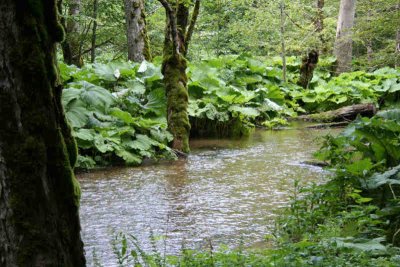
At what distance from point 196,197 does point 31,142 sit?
133 inches

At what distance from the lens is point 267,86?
41.9 ft

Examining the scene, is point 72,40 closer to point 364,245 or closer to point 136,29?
point 136,29

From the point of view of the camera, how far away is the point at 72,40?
14.3m

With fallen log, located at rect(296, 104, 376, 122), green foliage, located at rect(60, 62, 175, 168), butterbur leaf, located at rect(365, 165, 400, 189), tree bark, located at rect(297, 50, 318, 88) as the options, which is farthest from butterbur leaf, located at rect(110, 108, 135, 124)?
tree bark, located at rect(297, 50, 318, 88)

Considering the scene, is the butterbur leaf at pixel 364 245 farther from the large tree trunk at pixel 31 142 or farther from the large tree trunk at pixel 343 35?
the large tree trunk at pixel 343 35

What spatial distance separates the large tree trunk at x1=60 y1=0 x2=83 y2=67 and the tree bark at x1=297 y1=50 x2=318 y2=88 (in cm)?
623

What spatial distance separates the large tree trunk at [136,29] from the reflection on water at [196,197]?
474 cm

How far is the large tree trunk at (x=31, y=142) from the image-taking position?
83.9 inches

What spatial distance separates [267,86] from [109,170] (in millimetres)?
6679

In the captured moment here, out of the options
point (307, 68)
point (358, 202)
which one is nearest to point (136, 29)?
point (307, 68)

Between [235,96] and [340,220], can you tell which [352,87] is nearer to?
[235,96]

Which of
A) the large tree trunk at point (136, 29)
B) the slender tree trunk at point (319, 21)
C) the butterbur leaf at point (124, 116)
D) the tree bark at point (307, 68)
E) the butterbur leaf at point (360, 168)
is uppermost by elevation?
the slender tree trunk at point (319, 21)

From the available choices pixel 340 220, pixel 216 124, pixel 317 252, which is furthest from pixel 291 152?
pixel 317 252

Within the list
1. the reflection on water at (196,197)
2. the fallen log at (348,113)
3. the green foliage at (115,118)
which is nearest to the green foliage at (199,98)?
the green foliage at (115,118)
